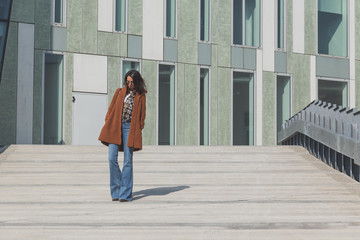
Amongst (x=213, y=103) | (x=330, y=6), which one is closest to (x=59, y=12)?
(x=213, y=103)

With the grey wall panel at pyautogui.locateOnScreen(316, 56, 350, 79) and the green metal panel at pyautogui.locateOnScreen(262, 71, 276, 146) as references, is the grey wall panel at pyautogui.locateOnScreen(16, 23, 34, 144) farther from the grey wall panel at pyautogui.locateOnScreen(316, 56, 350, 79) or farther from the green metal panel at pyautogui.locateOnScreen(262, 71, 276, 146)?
the grey wall panel at pyautogui.locateOnScreen(316, 56, 350, 79)

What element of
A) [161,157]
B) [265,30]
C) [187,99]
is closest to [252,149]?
[161,157]

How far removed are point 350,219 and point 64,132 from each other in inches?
642

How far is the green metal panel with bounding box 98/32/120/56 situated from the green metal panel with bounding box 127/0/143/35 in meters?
0.64

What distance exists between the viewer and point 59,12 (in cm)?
2316

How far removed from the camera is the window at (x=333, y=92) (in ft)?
93.1

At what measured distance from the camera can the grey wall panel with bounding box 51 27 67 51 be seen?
2291cm

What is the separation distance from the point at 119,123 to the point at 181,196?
1427mm

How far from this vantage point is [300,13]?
27.7m

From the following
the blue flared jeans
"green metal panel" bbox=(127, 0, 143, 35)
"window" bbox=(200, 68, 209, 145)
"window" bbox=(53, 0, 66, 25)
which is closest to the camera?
the blue flared jeans

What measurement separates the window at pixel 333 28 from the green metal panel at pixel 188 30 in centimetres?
583

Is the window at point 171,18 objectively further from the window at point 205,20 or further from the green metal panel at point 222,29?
the green metal panel at point 222,29

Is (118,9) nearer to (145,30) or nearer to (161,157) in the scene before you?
(145,30)

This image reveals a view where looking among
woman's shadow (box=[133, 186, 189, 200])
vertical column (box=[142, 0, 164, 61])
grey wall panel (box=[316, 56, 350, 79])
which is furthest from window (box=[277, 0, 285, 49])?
woman's shadow (box=[133, 186, 189, 200])
